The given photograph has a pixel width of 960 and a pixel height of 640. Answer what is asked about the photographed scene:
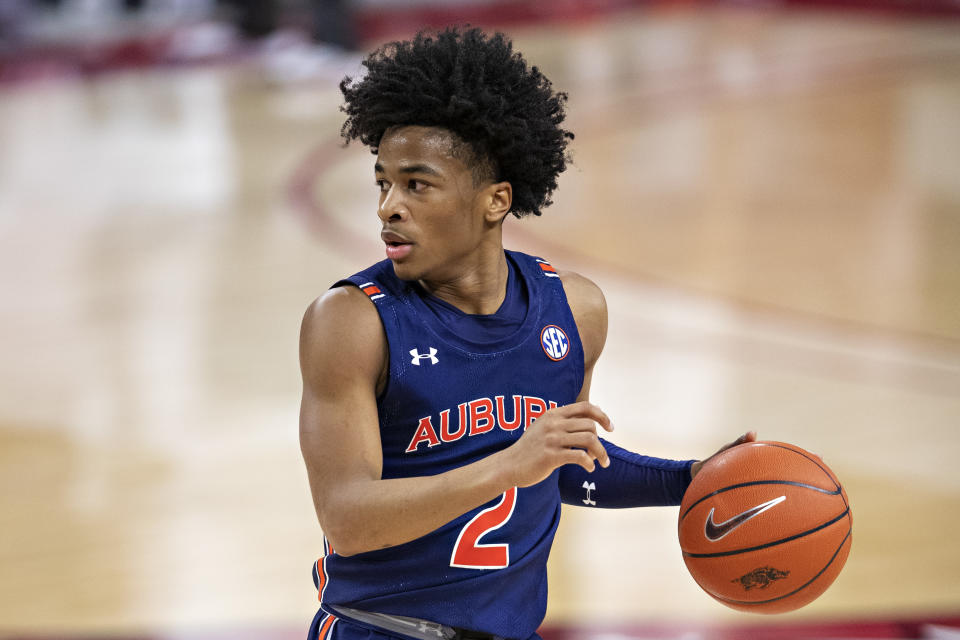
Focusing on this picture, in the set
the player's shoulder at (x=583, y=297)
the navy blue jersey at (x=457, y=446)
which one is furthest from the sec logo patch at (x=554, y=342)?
the player's shoulder at (x=583, y=297)

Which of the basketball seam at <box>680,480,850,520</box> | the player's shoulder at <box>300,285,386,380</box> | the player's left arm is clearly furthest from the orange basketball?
the player's shoulder at <box>300,285,386,380</box>

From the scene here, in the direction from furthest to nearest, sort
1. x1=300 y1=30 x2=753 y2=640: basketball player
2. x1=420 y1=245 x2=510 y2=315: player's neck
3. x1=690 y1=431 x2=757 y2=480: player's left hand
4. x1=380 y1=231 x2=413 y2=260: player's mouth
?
x1=690 y1=431 x2=757 y2=480: player's left hand, x1=420 y1=245 x2=510 y2=315: player's neck, x1=380 y1=231 x2=413 y2=260: player's mouth, x1=300 y1=30 x2=753 y2=640: basketball player

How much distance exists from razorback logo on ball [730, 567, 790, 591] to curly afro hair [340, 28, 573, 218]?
2.83 ft

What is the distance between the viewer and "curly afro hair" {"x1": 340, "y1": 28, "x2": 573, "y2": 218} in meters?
2.28

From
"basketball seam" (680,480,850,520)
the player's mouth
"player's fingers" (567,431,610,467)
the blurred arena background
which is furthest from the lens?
the blurred arena background

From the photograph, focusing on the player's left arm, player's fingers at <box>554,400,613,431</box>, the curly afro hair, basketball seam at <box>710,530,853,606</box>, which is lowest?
basketball seam at <box>710,530,853,606</box>

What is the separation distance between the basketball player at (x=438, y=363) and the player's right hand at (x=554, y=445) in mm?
73

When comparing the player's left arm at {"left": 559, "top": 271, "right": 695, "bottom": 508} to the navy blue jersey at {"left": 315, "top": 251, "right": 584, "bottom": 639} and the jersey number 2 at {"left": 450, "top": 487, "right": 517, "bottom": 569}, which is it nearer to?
the navy blue jersey at {"left": 315, "top": 251, "right": 584, "bottom": 639}

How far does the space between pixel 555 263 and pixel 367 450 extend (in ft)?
18.1

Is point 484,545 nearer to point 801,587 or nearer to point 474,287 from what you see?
point 474,287

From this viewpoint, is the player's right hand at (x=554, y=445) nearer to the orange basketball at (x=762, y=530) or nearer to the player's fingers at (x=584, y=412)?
the player's fingers at (x=584, y=412)

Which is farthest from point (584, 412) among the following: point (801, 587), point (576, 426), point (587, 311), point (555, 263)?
point (555, 263)

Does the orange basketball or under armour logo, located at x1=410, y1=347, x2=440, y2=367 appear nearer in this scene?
under armour logo, located at x1=410, y1=347, x2=440, y2=367

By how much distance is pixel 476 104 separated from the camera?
89.5 inches
